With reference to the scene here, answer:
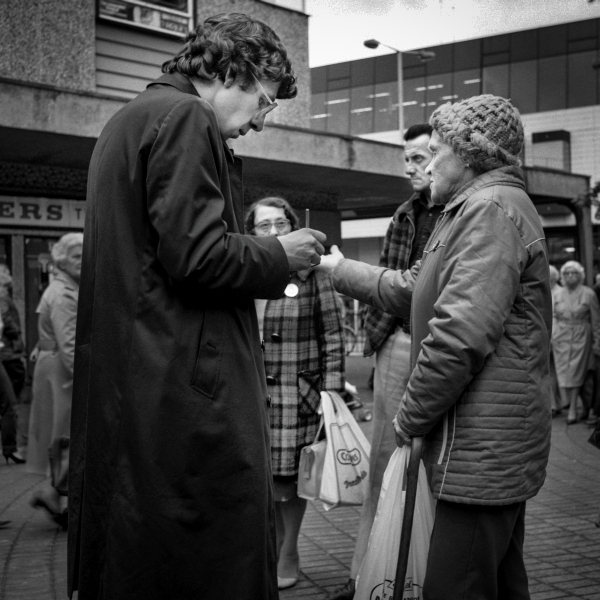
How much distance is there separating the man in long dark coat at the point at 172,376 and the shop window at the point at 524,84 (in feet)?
123

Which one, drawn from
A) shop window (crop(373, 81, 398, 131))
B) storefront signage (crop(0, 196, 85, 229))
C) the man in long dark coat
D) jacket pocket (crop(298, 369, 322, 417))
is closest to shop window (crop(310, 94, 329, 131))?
shop window (crop(373, 81, 398, 131))

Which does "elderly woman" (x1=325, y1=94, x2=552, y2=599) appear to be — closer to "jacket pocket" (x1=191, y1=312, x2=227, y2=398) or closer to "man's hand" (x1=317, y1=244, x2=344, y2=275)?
"man's hand" (x1=317, y1=244, x2=344, y2=275)

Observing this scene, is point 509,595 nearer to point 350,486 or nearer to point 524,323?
point 524,323

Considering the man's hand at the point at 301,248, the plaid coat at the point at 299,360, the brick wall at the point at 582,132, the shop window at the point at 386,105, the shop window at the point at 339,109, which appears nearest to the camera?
the man's hand at the point at 301,248

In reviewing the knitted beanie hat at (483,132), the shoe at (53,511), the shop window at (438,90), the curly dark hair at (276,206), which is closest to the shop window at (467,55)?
the shop window at (438,90)

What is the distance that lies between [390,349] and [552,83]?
3584 cm

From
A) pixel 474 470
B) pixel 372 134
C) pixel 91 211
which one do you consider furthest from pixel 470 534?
pixel 372 134

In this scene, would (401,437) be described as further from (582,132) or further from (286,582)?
(582,132)

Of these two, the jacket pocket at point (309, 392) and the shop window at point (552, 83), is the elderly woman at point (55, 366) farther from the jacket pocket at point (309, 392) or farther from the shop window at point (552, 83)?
the shop window at point (552, 83)

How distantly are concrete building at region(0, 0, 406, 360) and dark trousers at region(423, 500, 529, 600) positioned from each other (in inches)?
327

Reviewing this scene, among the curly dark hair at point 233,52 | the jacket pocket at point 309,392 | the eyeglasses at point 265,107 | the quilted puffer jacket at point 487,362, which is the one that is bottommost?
the jacket pocket at point 309,392

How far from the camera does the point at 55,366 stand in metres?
6.45

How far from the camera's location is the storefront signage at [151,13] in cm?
1274

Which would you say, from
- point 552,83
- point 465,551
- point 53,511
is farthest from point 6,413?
point 552,83
